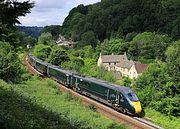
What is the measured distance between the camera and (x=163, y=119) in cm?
3045

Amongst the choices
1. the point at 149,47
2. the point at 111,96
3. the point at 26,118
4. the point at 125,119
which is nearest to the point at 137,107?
the point at 125,119

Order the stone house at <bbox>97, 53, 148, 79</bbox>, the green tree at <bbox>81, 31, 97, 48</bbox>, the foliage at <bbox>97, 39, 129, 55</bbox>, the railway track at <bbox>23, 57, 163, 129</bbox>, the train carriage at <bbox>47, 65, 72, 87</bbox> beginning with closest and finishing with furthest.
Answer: the railway track at <bbox>23, 57, 163, 129</bbox>, the train carriage at <bbox>47, 65, 72, 87</bbox>, the stone house at <bbox>97, 53, 148, 79</bbox>, the foliage at <bbox>97, 39, 129, 55</bbox>, the green tree at <bbox>81, 31, 97, 48</bbox>

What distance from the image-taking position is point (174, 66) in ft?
119

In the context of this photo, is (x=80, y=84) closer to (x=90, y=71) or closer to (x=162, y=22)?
(x=90, y=71)

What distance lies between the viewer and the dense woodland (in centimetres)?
2605

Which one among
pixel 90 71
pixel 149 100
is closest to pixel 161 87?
pixel 149 100

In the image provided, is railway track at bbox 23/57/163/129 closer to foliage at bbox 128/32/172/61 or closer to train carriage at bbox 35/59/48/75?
train carriage at bbox 35/59/48/75

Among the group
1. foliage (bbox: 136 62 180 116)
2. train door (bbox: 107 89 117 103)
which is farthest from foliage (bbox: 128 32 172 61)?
train door (bbox: 107 89 117 103)

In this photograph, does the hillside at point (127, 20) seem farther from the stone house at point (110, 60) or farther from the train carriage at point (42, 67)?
the train carriage at point (42, 67)

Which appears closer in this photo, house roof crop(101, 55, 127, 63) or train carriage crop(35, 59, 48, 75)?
train carriage crop(35, 59, 48, 75)

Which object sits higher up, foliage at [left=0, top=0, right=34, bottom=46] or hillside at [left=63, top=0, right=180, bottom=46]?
hillside at [left=63, top=0, right=180, bottom=46]

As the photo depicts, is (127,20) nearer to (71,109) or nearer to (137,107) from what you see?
(137,107)

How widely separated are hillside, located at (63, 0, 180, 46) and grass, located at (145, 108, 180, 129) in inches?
4619

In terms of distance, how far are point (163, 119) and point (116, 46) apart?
331 ft
